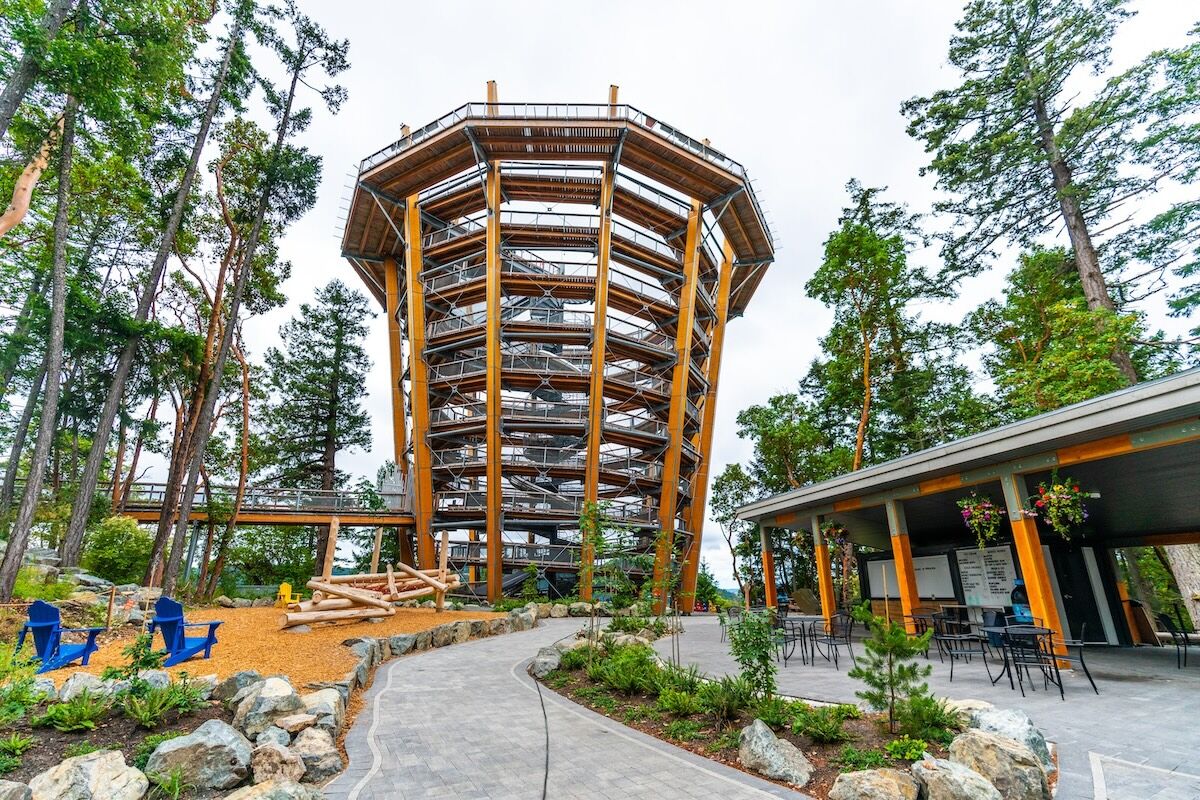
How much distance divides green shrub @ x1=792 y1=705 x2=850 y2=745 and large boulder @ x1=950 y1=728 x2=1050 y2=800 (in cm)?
105

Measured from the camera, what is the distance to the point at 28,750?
4.30 m

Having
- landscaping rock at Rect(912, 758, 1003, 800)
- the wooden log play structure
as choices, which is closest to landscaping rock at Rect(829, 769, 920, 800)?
landscaping rock at Rect(912, 758, 1003, 800)

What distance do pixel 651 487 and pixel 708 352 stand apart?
8884 mm

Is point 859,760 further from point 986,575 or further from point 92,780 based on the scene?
point 986,575

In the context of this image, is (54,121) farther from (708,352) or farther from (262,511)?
(708,352)

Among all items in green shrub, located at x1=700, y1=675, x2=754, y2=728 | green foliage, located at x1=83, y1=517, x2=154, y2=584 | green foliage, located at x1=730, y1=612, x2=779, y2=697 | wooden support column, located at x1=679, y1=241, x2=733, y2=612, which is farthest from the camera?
wooden support column, located at x1=679, y1=241, x2=733, y2=612

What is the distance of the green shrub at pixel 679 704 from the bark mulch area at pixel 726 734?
81 millimetres

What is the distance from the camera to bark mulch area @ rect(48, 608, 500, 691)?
7.82m

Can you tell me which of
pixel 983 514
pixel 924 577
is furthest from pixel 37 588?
pixel 924 577

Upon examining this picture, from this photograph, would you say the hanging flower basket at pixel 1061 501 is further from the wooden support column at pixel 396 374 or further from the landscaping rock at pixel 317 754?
the wooden support column at pixel 396 374

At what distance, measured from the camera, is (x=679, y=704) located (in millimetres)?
6355

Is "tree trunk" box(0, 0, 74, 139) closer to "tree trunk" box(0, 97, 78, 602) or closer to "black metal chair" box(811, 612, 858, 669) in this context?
"tree trunk" box(0, 97, 78, 602)

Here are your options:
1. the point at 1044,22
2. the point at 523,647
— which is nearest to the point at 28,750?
the point at 523,647

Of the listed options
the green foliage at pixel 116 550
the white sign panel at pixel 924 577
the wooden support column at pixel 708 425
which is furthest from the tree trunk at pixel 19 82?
the wooden support column at pixel 708 425
